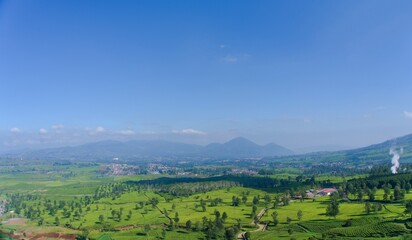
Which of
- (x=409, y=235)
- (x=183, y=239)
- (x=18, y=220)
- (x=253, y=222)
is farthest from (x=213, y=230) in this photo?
(x=18, y=220)

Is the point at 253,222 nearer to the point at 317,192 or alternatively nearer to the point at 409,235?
the point at 409,235

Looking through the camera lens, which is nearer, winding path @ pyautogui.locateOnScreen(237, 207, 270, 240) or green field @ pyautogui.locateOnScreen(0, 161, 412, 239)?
green field @ pyautogui.locateOnScreen(0, 161, 412, 239)

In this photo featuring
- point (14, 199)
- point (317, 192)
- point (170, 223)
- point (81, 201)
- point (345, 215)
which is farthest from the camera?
point (14, 199)

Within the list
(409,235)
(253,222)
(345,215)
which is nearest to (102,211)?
(253,222)

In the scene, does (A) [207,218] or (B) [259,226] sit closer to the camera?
(B) [259,226]

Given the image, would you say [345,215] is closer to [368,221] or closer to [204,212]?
[368,221]

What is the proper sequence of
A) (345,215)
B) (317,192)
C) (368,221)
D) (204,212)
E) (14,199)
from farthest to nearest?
(14,199) < (317,192) < (204,212) < (345,215) < (368,221)

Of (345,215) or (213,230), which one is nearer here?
(213,230)

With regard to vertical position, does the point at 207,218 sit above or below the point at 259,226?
above

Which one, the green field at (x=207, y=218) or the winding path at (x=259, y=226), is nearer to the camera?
the green field at (x=207, y=218)

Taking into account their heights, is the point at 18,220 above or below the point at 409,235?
below
